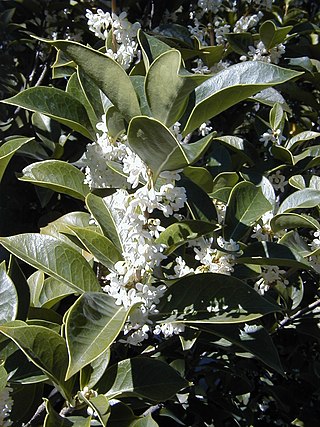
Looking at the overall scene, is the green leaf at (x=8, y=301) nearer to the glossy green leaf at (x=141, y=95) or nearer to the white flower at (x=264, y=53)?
the glossy green leaf at (x=141, y=95)

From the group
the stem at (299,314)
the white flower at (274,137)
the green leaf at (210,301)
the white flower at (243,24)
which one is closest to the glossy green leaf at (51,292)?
the green leaf at (210,301)

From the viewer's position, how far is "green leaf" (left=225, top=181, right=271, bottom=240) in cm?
121

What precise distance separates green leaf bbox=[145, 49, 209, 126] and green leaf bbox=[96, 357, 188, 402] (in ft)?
1.52

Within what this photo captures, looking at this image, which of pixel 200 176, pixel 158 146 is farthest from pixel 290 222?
pixel 158 146

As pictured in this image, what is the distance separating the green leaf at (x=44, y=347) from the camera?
98 cm

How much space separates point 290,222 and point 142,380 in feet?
1.46

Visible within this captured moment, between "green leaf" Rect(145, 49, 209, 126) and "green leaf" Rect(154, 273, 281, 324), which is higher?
"green leaf" Rect(145, 49, 209, 126)

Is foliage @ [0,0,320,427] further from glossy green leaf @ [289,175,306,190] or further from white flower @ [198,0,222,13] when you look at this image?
white flower @ [198,0,222,13]

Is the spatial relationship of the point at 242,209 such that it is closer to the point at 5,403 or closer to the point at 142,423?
the point at 142,423

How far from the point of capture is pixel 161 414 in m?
1.83

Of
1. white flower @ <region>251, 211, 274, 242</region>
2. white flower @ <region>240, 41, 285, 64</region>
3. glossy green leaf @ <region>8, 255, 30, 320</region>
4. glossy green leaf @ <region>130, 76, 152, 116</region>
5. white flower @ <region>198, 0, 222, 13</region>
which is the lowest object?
white flower @ <region>251, 211, 274, 242</region>

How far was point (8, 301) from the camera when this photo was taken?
1136 millimetres

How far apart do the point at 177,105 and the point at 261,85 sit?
0.13 m

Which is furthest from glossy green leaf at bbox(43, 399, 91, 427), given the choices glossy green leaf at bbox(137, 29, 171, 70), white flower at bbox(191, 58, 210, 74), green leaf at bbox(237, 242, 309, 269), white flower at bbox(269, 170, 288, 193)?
white flower at bbox(191, 58, 210, 74)
